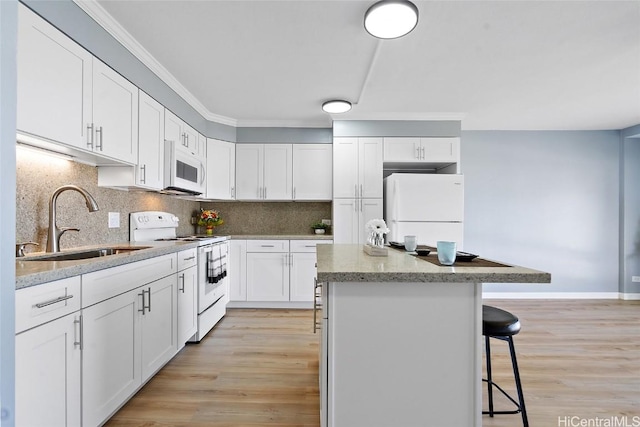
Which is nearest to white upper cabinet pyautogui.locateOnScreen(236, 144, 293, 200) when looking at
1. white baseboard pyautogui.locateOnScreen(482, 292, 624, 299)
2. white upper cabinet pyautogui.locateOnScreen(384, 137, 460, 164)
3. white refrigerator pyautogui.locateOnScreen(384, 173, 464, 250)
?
white refrigerator pyautogui.locateOnScreen(384, 173, 464, 250)

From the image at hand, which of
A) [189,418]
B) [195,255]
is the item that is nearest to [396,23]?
[195,255]

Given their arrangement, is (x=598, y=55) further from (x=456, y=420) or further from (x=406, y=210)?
(x=456, y=420)

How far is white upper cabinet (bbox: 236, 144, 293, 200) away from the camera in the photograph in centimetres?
443

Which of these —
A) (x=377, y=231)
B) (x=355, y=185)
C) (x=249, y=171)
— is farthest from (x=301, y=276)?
(x=377, y=231)

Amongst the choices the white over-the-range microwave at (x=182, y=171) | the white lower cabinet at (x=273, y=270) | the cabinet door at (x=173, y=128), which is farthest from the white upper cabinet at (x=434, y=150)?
the cabinet door at (x=173, y=128)

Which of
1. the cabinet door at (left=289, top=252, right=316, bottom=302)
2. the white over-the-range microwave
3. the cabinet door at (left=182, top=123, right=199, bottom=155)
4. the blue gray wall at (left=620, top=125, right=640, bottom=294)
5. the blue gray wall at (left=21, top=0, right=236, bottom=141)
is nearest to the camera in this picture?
the blue gray wall at (left=21, top=0, right=236, bottom=141)

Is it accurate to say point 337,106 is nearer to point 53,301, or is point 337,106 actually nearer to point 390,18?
point 390,18

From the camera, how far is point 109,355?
68.3 inches

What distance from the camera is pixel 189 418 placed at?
1.89 metres

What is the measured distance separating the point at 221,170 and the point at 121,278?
8.55 feet

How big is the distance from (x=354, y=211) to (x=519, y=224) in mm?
2512

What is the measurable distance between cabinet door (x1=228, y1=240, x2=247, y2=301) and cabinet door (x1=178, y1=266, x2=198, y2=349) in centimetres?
109

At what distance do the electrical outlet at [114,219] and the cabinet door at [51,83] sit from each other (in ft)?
2.92

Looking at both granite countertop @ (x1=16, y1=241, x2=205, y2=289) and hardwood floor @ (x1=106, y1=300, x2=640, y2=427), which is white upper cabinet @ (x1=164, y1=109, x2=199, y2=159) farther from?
hardwood floor @ (x1=106, y1=300, x2=640, y2=427)
